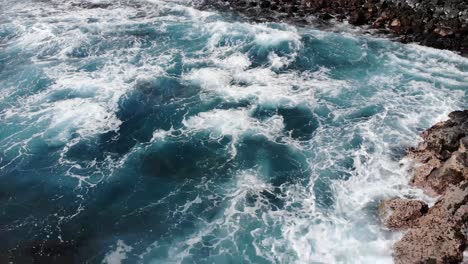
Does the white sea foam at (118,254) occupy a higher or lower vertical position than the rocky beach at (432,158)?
lower

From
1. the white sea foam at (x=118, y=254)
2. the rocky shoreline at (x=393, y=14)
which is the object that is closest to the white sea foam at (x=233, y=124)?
the white sea foam at (x=118, y=254)

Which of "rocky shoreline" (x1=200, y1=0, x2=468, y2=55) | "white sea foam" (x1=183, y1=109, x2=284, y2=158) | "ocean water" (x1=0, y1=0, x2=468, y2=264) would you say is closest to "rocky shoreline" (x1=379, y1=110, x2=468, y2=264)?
"ocean water" (x1=0, y1=0, x2=468, y2=264)

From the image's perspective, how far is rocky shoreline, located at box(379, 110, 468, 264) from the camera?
41.9 ft

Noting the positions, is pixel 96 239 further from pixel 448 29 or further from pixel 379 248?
pixel 448 29

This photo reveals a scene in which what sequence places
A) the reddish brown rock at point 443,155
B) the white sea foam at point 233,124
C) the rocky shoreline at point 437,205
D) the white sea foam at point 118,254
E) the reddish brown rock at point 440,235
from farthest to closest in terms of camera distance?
the white sea foam at point 233,124, the reddish brown rock at point 443,155, the white sea foam at point 118,254, the rocky shoreline at point 437,205, the reddish brown rock at point 440,235

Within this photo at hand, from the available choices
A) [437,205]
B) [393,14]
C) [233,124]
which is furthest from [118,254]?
[393,14]

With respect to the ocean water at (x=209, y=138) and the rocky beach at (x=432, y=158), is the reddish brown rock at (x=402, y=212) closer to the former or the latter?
the rocky beach at (x=432, y=158)

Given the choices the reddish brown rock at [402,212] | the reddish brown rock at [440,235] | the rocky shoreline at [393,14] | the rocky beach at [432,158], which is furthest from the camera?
the rocky shoreline at [393,14]

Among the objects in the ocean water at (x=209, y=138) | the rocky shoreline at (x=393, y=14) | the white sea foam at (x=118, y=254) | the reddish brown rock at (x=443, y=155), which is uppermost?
the rocky shoreline at (x=393, y=14)

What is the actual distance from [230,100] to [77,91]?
8.09m

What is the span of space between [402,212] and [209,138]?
854 cm

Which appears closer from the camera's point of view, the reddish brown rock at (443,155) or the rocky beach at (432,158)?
the rocky beach at (432,158)

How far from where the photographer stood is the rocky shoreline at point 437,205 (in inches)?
503

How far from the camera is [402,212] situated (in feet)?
46.8
